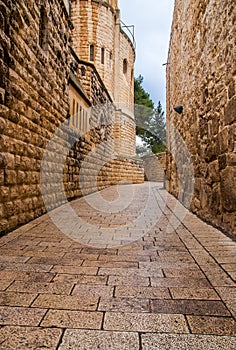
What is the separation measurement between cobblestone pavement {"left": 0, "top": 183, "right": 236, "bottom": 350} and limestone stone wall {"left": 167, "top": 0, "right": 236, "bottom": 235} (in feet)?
1.82

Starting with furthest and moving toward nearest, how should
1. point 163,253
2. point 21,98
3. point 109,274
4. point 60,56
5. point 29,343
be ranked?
point 60,56
point 21,98
point 163,253
point 109,274
point 29,343

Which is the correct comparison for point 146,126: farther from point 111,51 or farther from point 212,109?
point 212,109

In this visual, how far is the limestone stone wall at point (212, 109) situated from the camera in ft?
9.59

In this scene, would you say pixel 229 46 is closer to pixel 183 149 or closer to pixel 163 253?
pixel 163 253

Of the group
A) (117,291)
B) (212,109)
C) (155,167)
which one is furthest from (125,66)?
(117,291)

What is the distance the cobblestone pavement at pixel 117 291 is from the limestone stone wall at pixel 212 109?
555 millimetres

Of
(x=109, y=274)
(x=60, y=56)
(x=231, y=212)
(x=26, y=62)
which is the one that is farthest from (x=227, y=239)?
(x=60, y=56)

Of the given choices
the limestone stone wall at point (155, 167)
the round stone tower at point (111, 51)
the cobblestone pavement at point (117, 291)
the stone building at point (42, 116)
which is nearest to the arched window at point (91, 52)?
the round stone tower at point (111, 51)

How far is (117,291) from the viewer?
5.52 ft

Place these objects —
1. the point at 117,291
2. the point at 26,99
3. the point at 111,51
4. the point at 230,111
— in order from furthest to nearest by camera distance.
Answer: the point at 111,51, the point at 26,99, the point at 230,111, the point at 117,291

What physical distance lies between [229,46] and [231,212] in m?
1.75

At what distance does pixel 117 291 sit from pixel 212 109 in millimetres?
2754

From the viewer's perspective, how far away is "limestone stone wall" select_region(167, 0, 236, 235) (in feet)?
9.59

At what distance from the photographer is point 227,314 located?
1.41 meters
